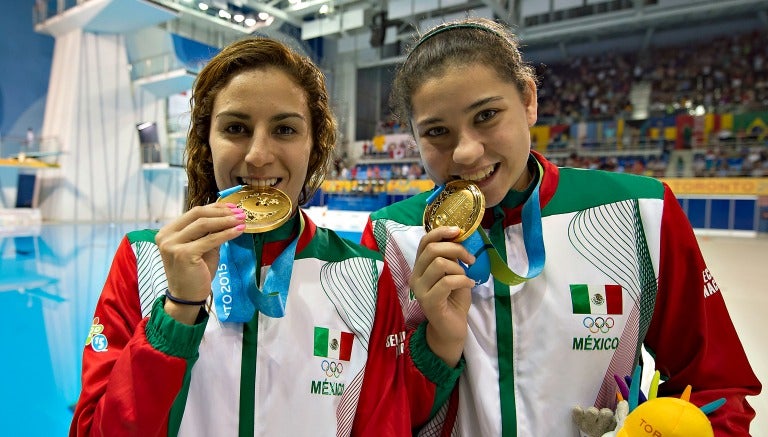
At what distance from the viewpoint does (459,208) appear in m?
1.04

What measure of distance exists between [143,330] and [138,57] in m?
20.0

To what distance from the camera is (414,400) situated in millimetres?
1084

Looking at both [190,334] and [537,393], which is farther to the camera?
[537,393]

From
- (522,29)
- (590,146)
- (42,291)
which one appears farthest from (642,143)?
(42,291)

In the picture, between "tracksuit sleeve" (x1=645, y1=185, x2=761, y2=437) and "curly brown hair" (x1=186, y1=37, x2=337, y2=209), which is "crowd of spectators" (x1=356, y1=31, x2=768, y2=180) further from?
"tracksuit sleeve" (x1=645, y1=185, x2=761, y2=437)

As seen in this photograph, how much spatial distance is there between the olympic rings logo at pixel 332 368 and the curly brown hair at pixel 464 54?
25.6 inches

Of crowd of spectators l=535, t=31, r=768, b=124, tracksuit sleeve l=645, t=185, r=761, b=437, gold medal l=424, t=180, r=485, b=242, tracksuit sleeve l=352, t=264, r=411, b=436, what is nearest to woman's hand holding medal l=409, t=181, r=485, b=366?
gold medal l=424, t=180, r=485, b=242

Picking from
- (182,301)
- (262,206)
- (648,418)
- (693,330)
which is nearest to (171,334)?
(182,301)

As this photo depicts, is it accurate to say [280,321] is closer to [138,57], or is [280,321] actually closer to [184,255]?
[184,255]

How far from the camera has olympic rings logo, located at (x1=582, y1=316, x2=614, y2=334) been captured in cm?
109

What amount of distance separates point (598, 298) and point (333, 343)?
0.65 metres

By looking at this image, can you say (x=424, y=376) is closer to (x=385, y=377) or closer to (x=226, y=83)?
(x=385, y=377)

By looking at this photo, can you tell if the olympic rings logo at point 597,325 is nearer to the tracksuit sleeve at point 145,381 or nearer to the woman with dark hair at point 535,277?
the woman with dark hair at point 535,277

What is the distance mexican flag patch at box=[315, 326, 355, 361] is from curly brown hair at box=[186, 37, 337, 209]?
A: 0.36 meters
